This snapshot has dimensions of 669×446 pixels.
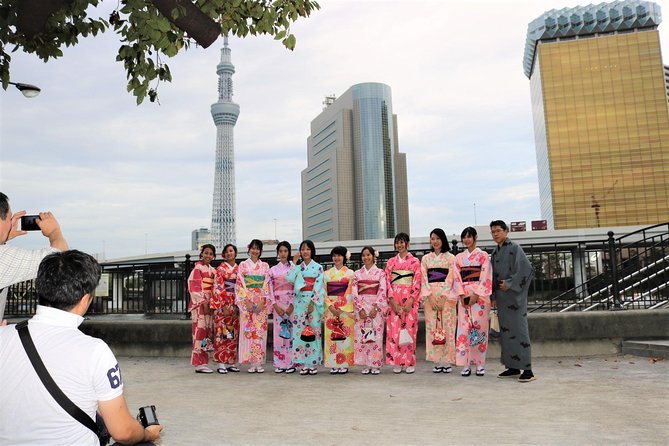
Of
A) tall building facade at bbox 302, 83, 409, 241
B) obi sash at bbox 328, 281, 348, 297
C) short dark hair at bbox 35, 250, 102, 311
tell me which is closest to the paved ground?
obi sash at bbox 328, 281, 348, 297

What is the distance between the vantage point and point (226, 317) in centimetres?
723

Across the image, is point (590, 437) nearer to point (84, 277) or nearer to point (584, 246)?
point (84, 277)

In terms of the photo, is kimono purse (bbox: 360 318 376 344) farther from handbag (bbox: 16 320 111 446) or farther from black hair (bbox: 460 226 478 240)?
handbag (bbox: 16 320 111 446)

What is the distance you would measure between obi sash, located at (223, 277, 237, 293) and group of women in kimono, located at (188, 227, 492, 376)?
14 mm

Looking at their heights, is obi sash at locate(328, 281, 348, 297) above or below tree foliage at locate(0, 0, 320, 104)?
below

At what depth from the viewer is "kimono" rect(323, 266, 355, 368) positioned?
6.90 metres

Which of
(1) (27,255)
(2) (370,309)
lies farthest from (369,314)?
(1) (27,255)

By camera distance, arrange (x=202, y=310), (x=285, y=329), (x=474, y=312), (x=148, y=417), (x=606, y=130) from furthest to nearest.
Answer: (x=606, y=130)
(x=202, y=310)
(x=285, y=329)
(x=474, y=312)
(x=148, y=417)

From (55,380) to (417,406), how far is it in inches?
147

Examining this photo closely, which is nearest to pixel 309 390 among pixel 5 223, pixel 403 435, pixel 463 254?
pixel 403 435

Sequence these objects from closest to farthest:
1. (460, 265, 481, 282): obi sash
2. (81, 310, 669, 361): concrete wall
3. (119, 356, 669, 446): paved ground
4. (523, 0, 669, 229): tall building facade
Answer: (119, 356, 669, 446): paved ground
(460, 265, 481, 282): obi sash
(81, 310, 669, 361): concrete wall
(523, 0, 669, 229): tall building facade

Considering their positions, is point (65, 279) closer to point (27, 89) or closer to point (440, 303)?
point (440, 303)

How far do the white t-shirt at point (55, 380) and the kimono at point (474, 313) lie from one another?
5.43 metres

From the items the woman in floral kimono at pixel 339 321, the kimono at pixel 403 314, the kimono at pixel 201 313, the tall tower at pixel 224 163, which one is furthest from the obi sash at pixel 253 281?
the tall tower at pixel 224 163
